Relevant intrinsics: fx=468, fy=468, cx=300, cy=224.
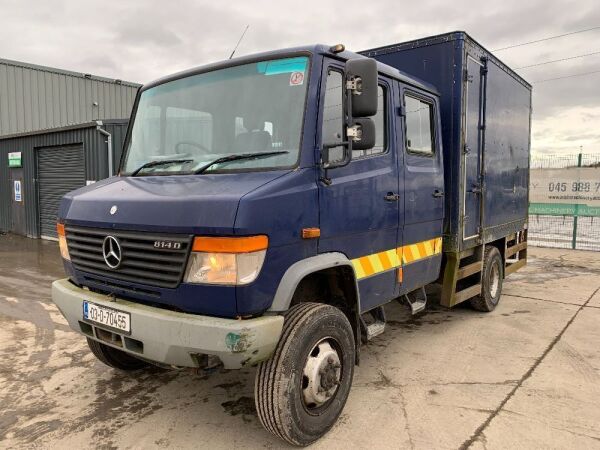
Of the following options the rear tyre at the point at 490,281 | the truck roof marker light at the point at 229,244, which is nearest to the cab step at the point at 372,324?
the truck roof marker light at the point at 229,244

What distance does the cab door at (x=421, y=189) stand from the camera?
4051 millimetres

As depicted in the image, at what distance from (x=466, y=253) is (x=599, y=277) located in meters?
4.82

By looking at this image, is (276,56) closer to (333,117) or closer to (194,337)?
(333,117)

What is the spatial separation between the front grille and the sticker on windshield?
1240 mm

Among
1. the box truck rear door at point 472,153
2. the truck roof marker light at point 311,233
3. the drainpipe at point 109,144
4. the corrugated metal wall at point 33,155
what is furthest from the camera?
the corrugated metal wall at point 33,155

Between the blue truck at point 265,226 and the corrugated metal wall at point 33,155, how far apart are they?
799 centimetres

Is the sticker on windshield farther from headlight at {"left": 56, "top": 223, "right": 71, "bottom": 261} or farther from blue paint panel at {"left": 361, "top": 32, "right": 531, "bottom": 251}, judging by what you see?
blue paint panel at {"left": 361, "top": 32, "right": 531, "bottom": 251}

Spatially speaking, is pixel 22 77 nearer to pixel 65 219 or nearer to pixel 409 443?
pixel 65 219

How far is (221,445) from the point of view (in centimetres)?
305

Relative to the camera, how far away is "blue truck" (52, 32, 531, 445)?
103 inches

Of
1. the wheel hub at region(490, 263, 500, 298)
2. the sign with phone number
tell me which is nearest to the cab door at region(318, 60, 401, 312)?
the wheel hub at region(490, 263, 500, 298)

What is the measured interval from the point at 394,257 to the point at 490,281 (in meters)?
2.79

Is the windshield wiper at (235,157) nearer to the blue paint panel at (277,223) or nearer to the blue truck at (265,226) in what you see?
the blue truck at (265,226)

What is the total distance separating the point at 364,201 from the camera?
11.3 ft
